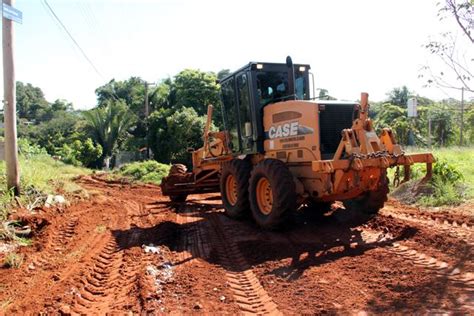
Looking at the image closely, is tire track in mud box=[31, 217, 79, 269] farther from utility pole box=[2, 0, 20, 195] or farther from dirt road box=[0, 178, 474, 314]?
utility pole box=[2, 0, 20, 195]

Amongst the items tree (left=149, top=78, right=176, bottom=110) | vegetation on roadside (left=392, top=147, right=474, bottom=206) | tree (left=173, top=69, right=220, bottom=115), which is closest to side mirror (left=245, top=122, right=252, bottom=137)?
vegetation on roadside (left=392, top=147, right=474, bottom=206)

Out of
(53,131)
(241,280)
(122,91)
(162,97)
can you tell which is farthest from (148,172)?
(53,131)

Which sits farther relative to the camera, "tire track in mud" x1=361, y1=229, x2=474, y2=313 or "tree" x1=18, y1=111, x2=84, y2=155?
"tree" x1=18, y1=111, x2=84, y2=155

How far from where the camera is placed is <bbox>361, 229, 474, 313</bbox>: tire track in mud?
432cm

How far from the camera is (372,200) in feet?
26.6

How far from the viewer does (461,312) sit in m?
3.88

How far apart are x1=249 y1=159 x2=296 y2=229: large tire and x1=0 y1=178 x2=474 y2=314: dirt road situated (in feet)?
1.10

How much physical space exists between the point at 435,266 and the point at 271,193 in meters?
3.13

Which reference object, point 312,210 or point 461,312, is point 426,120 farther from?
point 461,312

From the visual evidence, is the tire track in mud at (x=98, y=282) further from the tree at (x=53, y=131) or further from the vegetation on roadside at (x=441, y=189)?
the tree at (x=53, y=131)

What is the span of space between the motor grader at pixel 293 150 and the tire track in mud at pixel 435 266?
2.90ft

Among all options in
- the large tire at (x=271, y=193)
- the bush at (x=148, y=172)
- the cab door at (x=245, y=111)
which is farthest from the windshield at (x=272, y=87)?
the bush at (x=148, y=172)

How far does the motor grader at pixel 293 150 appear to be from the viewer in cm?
705

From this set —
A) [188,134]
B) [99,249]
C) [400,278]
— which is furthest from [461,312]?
[188,134]
